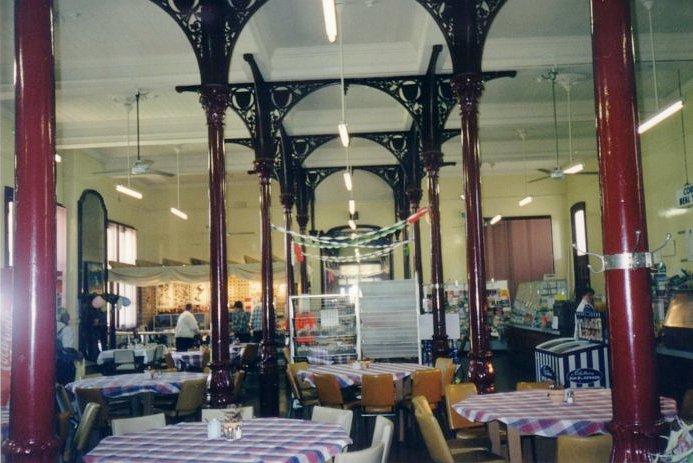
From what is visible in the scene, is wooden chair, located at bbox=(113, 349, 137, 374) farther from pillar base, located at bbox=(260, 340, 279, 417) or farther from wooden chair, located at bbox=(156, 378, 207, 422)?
wooden chair, located at bbox=(156, 378, 207, 422)

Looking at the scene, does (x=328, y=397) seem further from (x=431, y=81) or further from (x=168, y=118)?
(x=168, y=118)

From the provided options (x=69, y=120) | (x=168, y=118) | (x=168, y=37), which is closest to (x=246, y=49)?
(x=168, y=37)

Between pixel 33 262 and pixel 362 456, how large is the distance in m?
2.06

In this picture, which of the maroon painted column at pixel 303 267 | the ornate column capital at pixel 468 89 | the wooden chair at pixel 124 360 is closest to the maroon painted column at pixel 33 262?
the ornate column capital at pixel 468 89

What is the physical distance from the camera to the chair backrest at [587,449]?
3.82m

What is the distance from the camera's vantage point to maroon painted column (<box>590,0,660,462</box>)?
120 inches

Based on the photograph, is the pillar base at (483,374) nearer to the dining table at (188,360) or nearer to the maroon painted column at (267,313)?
the maroon painted column at (267,313)

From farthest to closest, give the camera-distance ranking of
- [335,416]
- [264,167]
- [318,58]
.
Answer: [264,167] < [318,58] < [335,416]

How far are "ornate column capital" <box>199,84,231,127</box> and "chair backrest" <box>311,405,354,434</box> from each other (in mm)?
3660

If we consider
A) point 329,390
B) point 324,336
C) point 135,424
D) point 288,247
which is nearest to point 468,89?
point 329,390

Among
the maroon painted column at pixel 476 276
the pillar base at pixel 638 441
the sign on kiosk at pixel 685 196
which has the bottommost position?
the pillar base at pixel 638 441

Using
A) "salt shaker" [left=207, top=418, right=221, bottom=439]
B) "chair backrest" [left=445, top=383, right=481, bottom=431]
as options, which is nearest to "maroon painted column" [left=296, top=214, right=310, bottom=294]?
"chair backrest" [left=445, top=383, right=481, bottom=431]

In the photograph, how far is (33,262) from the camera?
329 centimetres

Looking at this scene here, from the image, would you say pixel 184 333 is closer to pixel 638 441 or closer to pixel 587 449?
pixel 587 449
